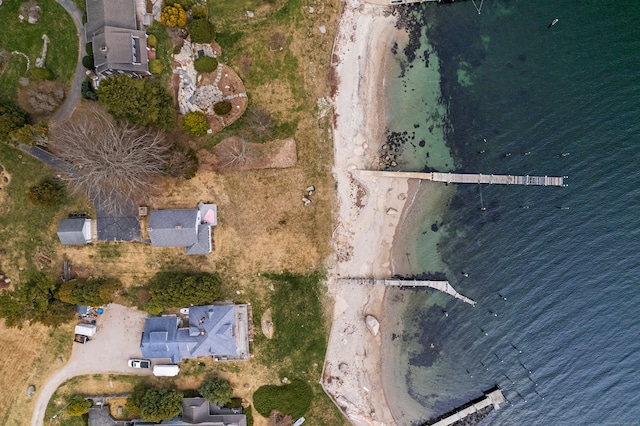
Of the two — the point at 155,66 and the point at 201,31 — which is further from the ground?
the point at 201,31

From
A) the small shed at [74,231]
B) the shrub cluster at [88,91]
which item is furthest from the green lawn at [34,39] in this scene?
the small shed at [74,231]

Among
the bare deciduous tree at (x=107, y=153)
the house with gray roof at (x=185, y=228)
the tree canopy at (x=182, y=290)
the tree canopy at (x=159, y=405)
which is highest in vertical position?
the bare deciduous tree at (x=107, y=153)

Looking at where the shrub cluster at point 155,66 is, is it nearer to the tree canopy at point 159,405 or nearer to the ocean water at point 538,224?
the ocean water at point 538,224

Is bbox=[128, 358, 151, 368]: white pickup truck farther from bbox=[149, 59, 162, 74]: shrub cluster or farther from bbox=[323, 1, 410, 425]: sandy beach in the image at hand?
bbox=[149, 59, 162, 74]: shrub cluster

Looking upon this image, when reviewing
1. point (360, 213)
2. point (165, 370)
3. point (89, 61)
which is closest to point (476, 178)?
point (360, 213)

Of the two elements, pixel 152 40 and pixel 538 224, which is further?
pixel 538 224

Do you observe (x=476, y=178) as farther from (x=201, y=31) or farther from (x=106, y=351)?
(x=106, y=351)

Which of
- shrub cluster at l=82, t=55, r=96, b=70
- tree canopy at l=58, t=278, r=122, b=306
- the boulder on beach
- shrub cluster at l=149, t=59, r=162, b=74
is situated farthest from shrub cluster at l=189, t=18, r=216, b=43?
the boulder on beach
